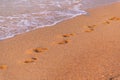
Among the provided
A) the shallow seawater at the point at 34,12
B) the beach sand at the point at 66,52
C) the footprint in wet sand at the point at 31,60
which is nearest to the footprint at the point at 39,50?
the beach sand at the point at 66,52

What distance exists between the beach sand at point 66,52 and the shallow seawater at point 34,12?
0.31 m

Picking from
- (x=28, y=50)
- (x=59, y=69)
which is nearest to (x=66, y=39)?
(x=28, y=50)

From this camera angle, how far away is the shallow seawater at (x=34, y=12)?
5.54 m

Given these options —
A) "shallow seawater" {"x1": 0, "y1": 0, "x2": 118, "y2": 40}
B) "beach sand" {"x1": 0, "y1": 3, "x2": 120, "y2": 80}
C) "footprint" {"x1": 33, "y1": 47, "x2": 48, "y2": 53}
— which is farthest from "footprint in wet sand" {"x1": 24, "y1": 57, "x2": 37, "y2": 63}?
"shallow seawater" {"x1": 0, "y1": 0, "x2": 118, "y2": 40}

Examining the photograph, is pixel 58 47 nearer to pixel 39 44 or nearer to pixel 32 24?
pixel 39 44

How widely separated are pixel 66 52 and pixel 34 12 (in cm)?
230

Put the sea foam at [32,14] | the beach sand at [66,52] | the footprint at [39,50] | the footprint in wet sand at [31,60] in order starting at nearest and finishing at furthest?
1. the beach sand at [66,52]
2. the footprint in wet sand at [31,60]
3. the footprint at [39,50]
4. the sea foam at [32,14]

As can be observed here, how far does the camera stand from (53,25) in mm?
5695

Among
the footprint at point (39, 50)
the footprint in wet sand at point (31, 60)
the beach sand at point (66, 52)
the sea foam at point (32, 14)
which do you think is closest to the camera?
the beach sand at point (66, 52)

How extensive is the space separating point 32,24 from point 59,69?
2.06 m

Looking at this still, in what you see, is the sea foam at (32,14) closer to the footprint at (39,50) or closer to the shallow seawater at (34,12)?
the shallow seawater at (34,12)

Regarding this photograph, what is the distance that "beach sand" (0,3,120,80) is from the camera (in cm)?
370

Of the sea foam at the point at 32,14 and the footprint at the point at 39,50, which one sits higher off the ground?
the sea foam at the point at 32,14

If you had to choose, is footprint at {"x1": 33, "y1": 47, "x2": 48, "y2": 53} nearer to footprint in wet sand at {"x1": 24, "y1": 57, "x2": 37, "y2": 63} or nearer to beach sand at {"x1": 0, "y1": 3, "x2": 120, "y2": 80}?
beach sand at {"x1": 0, "y1": 3, "x2": 120, "y2": 80}
